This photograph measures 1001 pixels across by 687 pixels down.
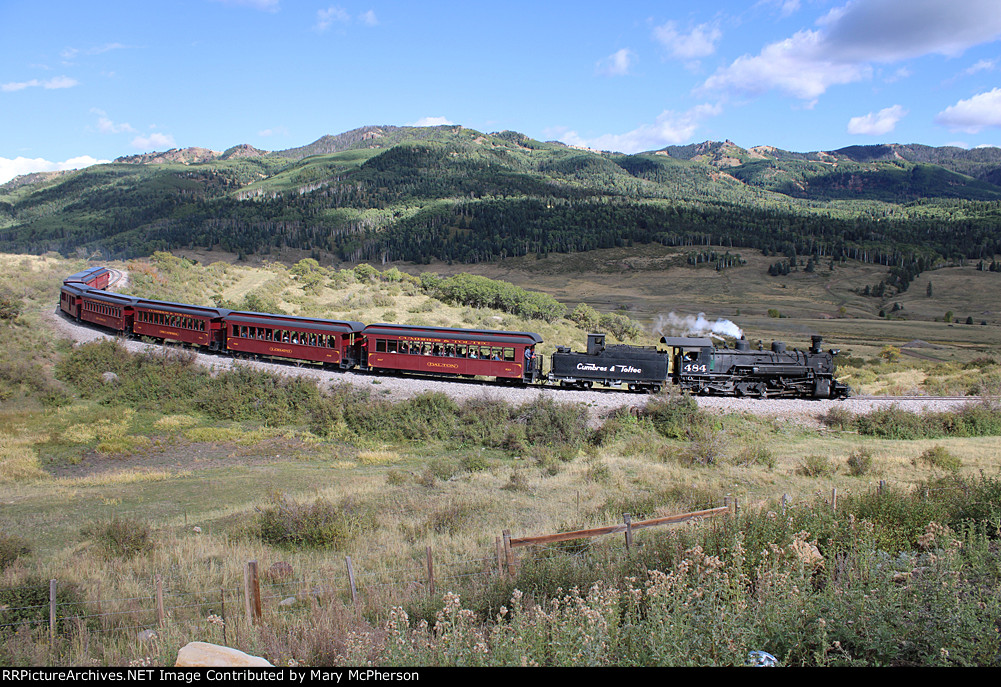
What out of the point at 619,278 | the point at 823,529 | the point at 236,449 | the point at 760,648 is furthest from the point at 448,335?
the point at 619,278

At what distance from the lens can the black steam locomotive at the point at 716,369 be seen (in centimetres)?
2555

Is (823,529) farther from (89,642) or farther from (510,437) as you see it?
(510,437)

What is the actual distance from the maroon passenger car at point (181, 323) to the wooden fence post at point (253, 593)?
26293 millimetres

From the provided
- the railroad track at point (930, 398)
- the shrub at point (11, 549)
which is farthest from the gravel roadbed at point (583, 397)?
the shrub at point (11, 549)

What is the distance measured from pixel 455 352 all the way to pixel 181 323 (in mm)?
16217

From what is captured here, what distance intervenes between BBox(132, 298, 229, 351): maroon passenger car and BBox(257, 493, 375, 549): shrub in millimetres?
20466

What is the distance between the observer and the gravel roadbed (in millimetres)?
24453

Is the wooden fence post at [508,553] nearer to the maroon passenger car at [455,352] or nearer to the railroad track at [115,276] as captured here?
the maroon passenger car at [455,352]

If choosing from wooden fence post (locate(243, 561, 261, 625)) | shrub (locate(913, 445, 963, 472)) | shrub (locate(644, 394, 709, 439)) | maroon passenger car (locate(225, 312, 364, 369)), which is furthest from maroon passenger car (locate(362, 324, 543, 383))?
wooden fence post (locate(243, 561, 261, 625))

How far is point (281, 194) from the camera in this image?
17725 cm

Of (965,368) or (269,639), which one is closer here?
(269,639)

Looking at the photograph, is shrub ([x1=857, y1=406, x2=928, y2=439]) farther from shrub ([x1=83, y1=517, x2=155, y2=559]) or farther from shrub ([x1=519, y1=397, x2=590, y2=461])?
shrub ([x1=83, y1=517, x2=155, y2=559])

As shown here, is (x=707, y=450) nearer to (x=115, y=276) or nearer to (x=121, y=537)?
(x=121, y=537)
